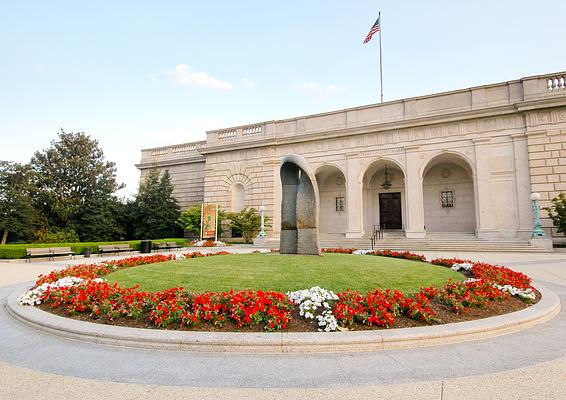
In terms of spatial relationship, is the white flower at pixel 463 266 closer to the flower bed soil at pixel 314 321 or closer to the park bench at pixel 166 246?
the flower bed soil at pixel 314 321

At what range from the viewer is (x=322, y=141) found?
2389 cm

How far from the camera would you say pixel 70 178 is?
26.3 m

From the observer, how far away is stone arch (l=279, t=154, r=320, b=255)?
9102mm

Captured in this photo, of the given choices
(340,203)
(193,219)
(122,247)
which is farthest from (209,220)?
(340,203)

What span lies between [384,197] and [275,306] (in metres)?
21.6

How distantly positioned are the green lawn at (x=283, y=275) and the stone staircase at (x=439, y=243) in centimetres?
890

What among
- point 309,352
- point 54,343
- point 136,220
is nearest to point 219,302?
point 309,352

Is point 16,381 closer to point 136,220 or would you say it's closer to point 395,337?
point 395,337

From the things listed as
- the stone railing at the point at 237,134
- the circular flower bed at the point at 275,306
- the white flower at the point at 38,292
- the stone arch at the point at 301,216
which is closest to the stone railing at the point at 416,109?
the stone railing at the point at 237,134

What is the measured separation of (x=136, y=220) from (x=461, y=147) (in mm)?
25586

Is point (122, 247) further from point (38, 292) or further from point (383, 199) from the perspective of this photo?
point (383, 199)

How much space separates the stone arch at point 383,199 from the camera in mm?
23906

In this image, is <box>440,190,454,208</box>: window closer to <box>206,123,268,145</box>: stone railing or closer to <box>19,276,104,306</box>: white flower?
<box>206,123,268,145</box>: stone railing

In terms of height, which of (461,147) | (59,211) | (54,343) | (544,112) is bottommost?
(54,343)
